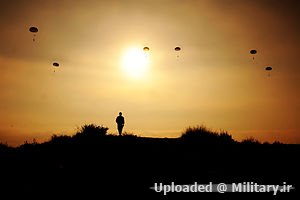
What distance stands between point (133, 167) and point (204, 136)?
361 inches

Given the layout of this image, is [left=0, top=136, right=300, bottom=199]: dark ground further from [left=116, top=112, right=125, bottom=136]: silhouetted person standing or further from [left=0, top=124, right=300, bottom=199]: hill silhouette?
[left=116, top=112, right=125, bottom=136]: silhouetted person standing

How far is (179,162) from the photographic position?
1773cm

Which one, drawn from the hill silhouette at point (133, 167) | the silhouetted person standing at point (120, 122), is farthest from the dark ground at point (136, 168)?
the silhouetted person standing at point (120, 122)

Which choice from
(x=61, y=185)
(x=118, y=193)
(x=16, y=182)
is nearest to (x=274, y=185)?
(x=118, y=193)

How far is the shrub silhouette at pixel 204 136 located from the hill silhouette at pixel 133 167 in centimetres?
195

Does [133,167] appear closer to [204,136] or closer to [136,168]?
[136,168]

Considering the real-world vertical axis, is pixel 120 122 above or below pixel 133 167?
above

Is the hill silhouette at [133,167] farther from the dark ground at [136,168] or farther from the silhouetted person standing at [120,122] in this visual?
the silhouetted person standing at [120,122]

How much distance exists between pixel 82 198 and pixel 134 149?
7049 mm

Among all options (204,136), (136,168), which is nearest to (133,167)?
(136,168)

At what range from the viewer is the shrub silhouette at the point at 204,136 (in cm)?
2415

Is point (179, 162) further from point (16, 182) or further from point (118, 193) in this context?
point (16, 182)

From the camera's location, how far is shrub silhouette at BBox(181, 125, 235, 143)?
2415 cm

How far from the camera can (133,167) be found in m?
17.1
